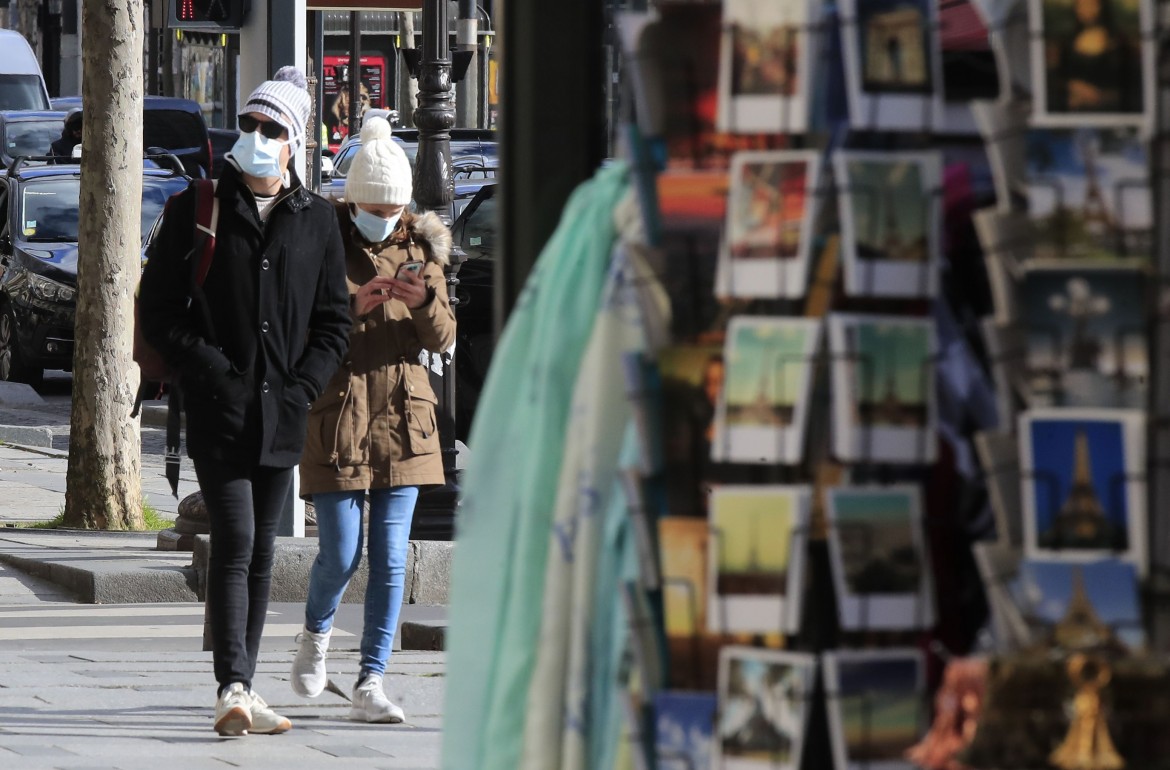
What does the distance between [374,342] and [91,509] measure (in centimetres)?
515

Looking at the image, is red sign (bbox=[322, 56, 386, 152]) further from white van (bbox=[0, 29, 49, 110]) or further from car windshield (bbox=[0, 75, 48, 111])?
car windshield (bbox=[0, 75, 48, 111])

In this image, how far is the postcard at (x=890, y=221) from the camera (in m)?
2.12

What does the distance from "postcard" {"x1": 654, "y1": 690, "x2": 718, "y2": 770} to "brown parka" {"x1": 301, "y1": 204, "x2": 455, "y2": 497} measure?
3.72 meters

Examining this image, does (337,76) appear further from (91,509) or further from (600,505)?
(600,505)

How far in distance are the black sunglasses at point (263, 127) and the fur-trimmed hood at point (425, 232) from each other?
444 mm

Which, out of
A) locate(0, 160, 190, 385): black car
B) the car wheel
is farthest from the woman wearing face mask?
the car wheel

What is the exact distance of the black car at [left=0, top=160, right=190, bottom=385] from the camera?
18.1 meters

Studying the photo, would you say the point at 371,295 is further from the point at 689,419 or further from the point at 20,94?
the point at 20,94

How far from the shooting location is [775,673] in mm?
2174

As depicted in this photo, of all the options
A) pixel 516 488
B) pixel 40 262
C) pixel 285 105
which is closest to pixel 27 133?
pixel 40 262

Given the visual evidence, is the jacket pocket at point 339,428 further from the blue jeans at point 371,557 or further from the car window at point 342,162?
the car window at point 342,162

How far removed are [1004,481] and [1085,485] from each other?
0.26ft

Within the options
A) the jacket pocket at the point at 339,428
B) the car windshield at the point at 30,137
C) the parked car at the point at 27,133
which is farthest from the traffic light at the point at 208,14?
the car windshield at the point at 30,137

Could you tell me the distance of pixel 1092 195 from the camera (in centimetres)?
204
